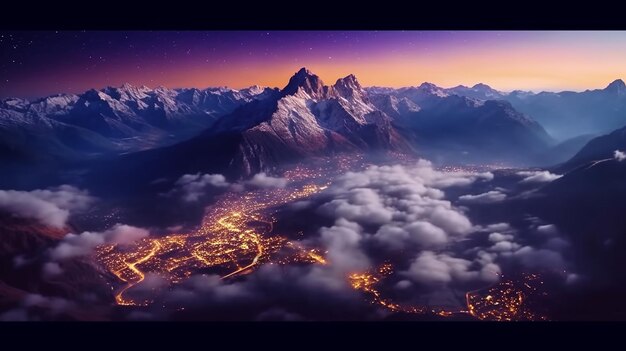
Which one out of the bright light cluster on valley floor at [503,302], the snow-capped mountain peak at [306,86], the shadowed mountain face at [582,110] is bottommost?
the bright light cluster on valley floor at [503,302]

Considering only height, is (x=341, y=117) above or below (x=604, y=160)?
above

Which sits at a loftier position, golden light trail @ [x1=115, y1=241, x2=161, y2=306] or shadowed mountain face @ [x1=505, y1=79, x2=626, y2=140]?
shadowed mountain face @ [x1=505, y1=79, x2=626, y2=140]

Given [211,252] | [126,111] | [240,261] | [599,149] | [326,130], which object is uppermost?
[126,111]

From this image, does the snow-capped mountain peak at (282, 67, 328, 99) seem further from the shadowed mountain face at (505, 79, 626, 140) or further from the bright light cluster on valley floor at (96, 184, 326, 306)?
the bright light cluster on valley floor at (96, 184, 326, 306)

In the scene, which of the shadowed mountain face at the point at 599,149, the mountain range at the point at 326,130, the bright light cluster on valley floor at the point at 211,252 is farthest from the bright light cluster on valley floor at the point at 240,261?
the shadowed mountain face at the point at 599,149

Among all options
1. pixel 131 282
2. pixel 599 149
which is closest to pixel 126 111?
pixel 131 282

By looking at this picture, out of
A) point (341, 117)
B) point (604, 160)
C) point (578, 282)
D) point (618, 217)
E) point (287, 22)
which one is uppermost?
point (341, 117)

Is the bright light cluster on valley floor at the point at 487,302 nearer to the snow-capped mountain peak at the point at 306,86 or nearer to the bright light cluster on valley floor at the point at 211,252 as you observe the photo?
the bright light cluster on valley floor at the point at 211,252

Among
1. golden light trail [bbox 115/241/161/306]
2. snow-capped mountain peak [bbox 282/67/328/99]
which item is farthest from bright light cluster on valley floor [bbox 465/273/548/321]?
snow-capped mountain peak [bbox 282/67/328/99]

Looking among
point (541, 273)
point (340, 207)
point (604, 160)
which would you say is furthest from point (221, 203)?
point (604, 160)

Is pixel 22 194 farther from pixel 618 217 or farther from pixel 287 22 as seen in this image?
pixel 618 217

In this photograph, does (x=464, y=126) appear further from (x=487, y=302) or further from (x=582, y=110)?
(x=487, y=302)
